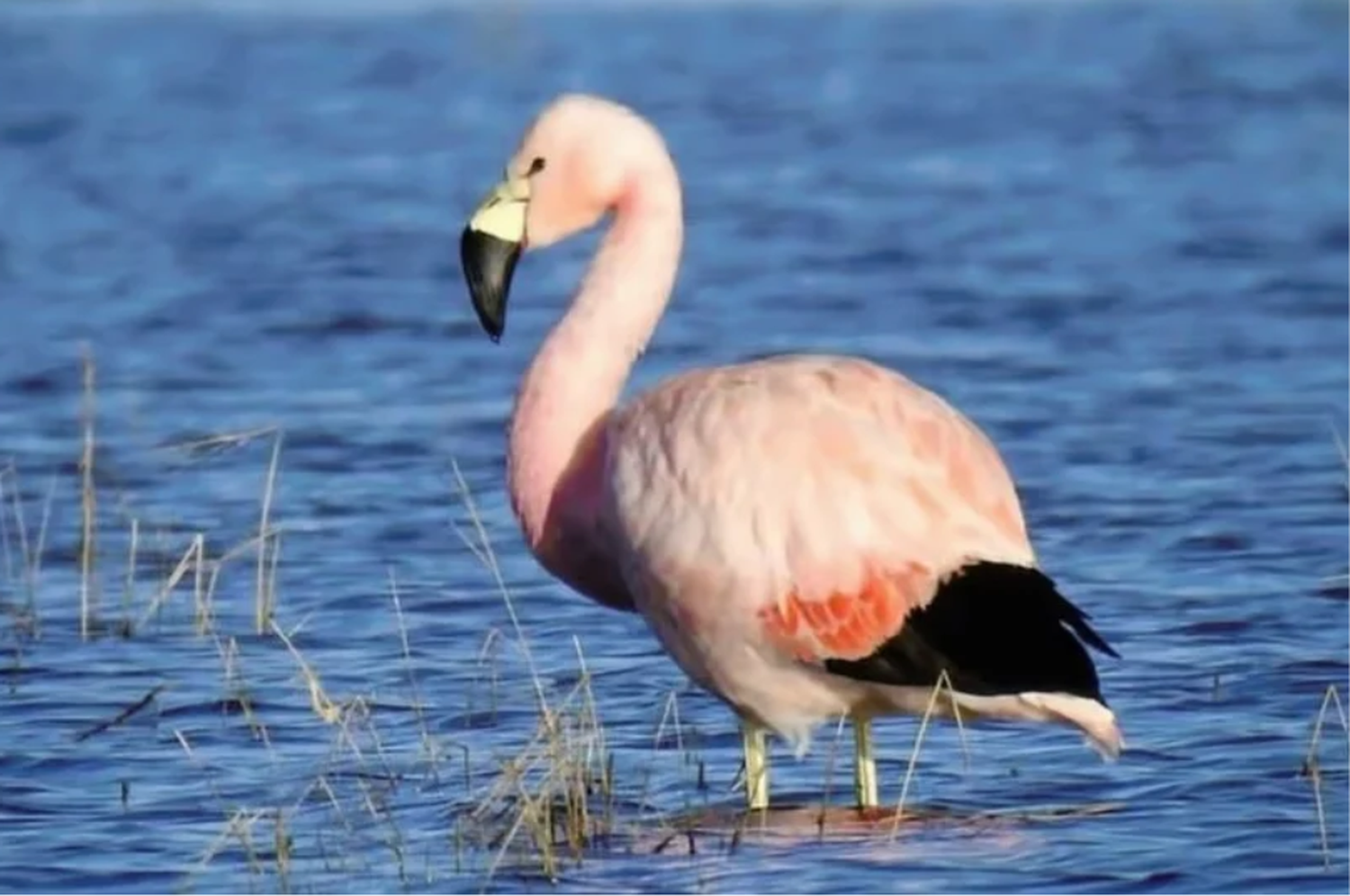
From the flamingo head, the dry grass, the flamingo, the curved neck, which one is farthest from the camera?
the flamingo head

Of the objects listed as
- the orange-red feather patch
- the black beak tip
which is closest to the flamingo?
the orange-red feather patch

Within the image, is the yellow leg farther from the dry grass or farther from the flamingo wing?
the flamingo wing

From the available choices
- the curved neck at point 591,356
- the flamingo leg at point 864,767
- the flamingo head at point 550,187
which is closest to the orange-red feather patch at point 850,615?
the flamingo leg at point 864,767

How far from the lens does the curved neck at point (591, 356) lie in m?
7.23

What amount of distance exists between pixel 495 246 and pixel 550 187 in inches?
7.1

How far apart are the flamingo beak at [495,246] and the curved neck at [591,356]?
0.18m

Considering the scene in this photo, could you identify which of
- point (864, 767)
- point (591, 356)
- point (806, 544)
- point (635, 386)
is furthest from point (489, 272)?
point (635, 386)

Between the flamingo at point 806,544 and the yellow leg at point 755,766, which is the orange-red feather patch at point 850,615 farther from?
the yellow leg at point 755,766

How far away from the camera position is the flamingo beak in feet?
24.9

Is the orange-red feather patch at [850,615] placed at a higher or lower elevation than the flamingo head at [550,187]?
lower

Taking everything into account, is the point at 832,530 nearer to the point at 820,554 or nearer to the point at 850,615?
the point at 820,554

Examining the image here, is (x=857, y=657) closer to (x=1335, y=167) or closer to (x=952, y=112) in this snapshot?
(x=1335, y=167)

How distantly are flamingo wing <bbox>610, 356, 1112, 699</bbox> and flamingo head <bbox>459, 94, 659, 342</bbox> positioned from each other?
0.66 m

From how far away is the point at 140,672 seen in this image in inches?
352
